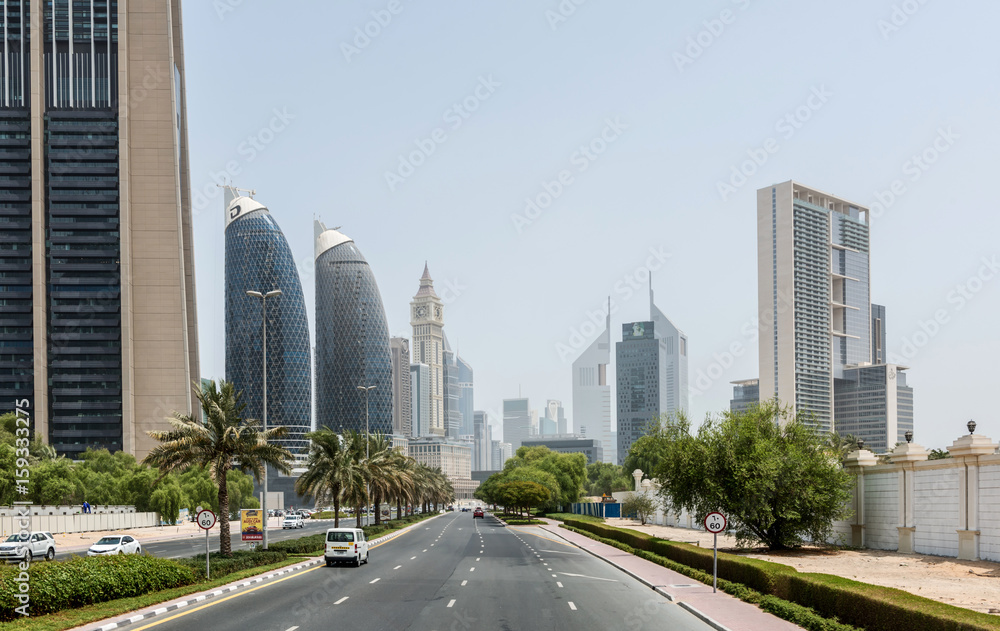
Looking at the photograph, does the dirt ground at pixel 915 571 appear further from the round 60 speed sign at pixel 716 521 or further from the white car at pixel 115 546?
the white car at pixel 115 546

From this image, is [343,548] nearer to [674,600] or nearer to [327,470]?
[674,600]

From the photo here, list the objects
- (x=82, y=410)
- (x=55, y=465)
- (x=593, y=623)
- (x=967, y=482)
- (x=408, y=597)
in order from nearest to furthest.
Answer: (x=593, y=623), (x=408, y=597), (x=967, y=482), (x=55, y=465), (x=82, y=410)

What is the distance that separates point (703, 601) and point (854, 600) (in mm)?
6929

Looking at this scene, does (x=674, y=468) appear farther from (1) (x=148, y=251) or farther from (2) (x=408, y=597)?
(1) (x=148, y=251)

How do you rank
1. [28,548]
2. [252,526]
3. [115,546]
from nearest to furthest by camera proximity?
[28,548] < [115,546] < [252,526]

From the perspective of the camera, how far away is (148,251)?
140 meters

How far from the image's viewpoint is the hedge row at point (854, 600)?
48.3 ft

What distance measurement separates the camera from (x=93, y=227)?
453 ft

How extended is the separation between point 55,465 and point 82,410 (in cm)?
5841

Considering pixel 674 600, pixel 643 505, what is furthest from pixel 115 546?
pixel 643 505

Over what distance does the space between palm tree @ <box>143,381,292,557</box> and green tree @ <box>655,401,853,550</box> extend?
20.0m

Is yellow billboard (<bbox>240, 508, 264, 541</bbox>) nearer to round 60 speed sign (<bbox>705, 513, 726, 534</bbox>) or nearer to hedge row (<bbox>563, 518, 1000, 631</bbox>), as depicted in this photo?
hedge row (<bbox>563, 518, 1000, 631</bbox>)

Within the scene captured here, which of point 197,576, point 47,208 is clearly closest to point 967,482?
point 197,576

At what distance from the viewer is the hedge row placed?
14727 mm
